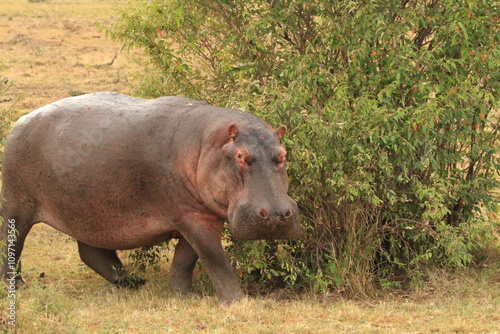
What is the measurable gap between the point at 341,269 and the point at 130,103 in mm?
2670

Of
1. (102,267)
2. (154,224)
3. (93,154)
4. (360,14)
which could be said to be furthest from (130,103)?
(360,14)

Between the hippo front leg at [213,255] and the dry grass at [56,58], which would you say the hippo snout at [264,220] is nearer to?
the hippo front leg at [213,255]

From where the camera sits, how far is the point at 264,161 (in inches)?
265

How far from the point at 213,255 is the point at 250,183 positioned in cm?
104

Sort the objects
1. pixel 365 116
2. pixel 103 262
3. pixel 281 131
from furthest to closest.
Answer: pixel 103 262 < pixel 365 116 < pixel 281 131

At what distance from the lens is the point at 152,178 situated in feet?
24.4

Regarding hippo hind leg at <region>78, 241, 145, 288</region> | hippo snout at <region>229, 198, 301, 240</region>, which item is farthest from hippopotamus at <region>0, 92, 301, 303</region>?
hippo hind leg at <region>78, 241, 145, 288</region>

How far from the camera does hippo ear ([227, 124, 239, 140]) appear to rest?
687 cm

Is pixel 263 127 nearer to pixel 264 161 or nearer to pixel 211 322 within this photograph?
pixel 264 161

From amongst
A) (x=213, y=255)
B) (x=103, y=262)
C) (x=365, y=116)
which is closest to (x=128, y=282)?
(x=103, y=262)

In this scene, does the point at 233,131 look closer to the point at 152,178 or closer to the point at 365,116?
the point at 152,178

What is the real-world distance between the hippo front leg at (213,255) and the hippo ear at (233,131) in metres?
0.94

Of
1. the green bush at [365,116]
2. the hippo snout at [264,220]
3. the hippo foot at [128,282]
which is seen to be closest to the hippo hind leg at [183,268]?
the green bush at [365,116]

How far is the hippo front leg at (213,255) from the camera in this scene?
289 inches
